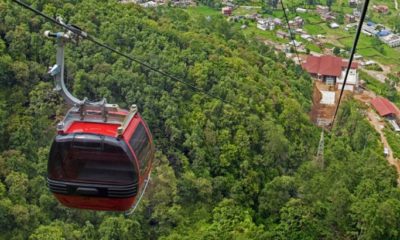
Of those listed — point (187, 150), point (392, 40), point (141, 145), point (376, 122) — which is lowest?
point (376, 122)

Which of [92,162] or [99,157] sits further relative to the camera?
[92,162]

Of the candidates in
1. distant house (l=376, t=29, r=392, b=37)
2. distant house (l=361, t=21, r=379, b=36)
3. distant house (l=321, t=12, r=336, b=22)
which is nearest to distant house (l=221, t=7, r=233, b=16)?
distant house (l=321, t=12, r=336, b=22)

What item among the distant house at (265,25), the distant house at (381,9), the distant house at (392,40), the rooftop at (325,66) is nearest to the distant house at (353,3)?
the distant house at (381,9)

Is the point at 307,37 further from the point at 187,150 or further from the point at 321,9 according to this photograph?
the point at 187,150

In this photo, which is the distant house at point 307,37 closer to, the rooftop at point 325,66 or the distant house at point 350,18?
the distant house at point 350,18

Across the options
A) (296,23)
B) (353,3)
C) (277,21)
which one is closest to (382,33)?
(296,23)

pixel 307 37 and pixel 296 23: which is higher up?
pixel 296 23
